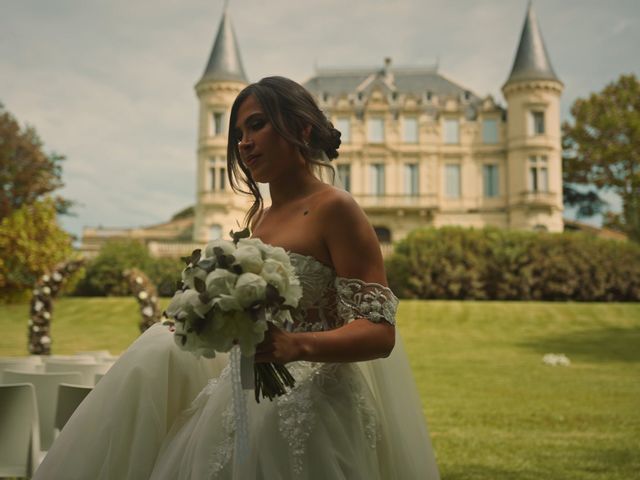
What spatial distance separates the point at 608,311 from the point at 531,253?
5.03 m

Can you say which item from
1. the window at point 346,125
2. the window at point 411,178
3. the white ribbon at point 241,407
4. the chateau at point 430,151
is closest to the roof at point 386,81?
the chateau at point 430,151

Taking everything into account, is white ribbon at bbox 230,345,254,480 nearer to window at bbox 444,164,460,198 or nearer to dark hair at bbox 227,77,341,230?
dark hair at bbox 227,77,341,230

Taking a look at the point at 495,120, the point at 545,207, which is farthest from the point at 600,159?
the point at 495,120

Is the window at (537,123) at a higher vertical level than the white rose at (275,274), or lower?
higher

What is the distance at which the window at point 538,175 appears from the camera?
40938mm

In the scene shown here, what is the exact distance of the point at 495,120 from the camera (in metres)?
43.5

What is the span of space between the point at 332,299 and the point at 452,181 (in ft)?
139

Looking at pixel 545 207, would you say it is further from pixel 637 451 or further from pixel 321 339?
pixel 321 339

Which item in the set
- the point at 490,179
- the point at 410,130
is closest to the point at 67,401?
the point at 410,130

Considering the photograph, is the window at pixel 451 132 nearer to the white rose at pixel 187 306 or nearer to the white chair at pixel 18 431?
the white chair at pixel 18 431

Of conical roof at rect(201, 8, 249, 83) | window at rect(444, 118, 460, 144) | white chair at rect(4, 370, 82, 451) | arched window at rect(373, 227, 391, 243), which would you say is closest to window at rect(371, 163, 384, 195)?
arched window at rect(373, 227, 391, 243)

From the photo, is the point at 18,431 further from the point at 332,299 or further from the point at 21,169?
the point at 21,169

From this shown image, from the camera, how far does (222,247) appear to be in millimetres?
1802

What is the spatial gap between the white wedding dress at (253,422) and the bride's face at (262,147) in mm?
356
